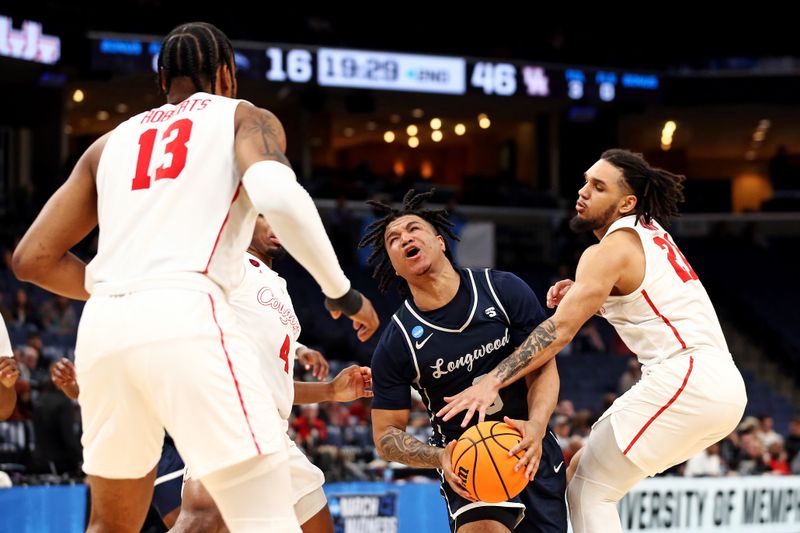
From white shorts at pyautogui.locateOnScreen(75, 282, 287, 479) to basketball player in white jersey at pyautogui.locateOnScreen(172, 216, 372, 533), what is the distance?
1645mm

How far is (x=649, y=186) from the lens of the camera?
521cm

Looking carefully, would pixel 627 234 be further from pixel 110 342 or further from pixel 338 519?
pixel 338 519

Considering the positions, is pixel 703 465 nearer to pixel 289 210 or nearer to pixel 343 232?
pixel 343 232

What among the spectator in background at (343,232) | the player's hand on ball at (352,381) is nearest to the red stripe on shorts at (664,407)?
the player's hand on ball at (352,381)

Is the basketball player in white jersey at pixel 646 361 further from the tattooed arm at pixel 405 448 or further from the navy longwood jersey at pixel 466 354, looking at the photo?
the tattooed arm at pixel 405 448

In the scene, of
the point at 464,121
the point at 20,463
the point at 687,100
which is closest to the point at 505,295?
the point at 20,463

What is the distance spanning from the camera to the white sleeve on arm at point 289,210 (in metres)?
3.12

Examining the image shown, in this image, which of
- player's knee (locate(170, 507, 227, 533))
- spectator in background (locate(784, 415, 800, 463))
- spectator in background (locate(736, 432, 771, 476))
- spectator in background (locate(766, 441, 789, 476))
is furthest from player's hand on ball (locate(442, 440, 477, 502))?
spectator in background (locate(784, 415, 800, 463))

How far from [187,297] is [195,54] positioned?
0.83 metres

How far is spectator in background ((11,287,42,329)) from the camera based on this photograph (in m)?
14.0

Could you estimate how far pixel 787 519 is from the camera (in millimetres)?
11250

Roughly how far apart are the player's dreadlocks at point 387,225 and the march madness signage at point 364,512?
4.16 metres

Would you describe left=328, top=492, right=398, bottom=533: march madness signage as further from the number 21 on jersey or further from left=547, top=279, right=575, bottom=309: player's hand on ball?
the number 21 on jersey

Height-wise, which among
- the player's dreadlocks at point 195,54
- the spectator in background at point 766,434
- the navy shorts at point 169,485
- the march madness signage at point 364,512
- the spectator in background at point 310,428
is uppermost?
the player's dreadlocks at point 195,54
